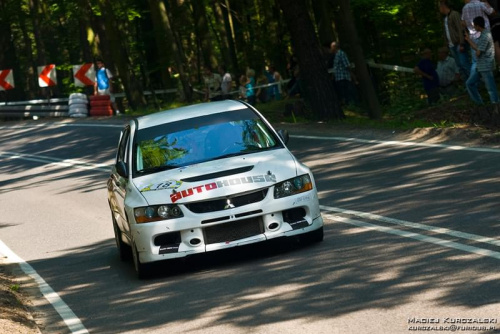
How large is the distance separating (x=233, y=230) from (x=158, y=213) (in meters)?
0.72

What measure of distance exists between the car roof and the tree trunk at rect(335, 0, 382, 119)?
1091 centimetres

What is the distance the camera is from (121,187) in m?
11.4

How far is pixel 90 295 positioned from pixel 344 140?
1071 centimetres

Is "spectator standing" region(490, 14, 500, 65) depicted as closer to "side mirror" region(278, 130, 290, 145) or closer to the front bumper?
"side mirror" region(278, 130, 290, 145)

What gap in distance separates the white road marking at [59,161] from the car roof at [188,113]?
34.3ft

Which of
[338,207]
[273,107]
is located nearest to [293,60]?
[273,107]

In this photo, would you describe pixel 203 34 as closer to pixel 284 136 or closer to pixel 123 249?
pixel 123 249

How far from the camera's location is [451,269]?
28.7 feet

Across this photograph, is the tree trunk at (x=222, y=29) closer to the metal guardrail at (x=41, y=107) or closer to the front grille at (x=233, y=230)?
the metal guardrail at (x=41, y=107)

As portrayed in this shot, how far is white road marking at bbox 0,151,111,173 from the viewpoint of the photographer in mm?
23650

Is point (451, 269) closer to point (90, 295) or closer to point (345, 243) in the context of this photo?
point (345, 243)

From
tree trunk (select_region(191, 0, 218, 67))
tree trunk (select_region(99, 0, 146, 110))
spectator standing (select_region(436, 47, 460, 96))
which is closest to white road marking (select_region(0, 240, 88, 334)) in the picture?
spectator standing (select_region(436, 47, 460, 96))

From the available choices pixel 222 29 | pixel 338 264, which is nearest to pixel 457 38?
pixel 338 264

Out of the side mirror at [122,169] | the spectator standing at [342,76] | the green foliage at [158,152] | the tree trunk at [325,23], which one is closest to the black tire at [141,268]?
the side mirror at [122,169]
